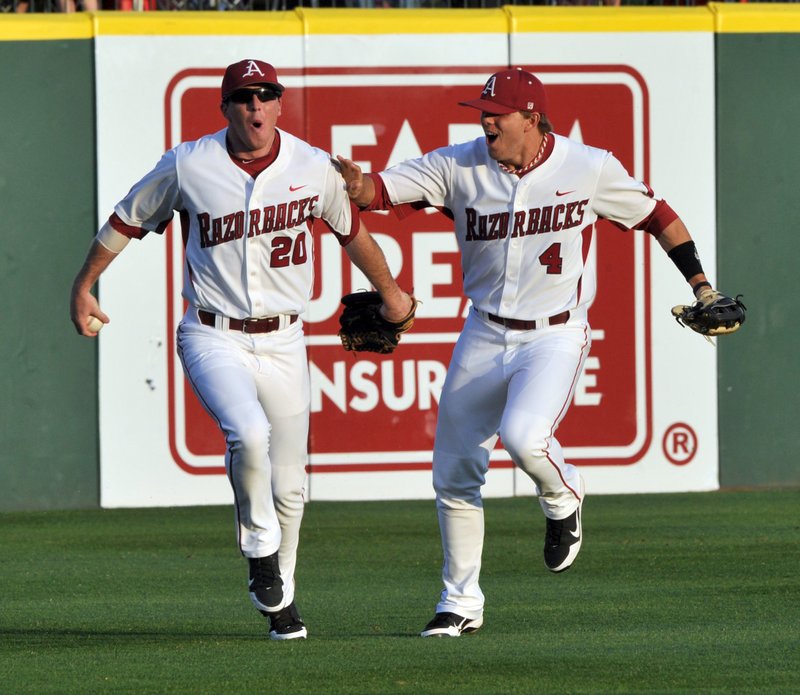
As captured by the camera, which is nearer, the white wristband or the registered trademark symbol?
the white wristband

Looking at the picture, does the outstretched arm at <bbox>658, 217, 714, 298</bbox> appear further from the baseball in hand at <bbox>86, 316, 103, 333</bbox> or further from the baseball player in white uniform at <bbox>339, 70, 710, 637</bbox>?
the baseball in hand at <bbox>86, 316, 103, 333</bbox>

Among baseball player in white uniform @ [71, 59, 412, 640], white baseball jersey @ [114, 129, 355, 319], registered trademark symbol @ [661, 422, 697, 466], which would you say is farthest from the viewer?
registered trademark symbol @ [661, 422, 697, 466]

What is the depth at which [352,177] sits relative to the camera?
22.0ft

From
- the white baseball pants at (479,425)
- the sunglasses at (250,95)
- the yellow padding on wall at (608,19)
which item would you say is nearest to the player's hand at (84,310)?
the sunglasses at (250,95)

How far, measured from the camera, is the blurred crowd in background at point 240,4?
1191 centimetres

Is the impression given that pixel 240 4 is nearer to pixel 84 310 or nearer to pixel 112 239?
pixel 112 239

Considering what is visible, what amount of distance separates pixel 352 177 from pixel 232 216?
21.3 inches

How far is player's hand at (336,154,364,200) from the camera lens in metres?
6.71

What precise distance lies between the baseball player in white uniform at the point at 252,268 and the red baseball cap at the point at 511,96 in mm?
678

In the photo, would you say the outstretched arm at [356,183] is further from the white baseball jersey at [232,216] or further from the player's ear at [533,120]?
the player's ear at [533,120]

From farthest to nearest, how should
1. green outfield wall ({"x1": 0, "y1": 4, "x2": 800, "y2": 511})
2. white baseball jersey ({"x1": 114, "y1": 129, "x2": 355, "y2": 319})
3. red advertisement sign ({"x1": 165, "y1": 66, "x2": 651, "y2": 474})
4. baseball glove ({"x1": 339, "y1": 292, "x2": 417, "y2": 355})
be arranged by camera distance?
1. red advertisement sign ({"x1": 165, "y1": 66, "x2": 651, "y2": 474})
2. green outfield wall ({"x1": 0, "y1": 4, "x2": 800, "y2": 511})
3. baseball glove ({"x1": 339, "y1": 292, "x2": 417, "y2": 355})
4. white baseball jersey ({"x1": 114, "y1": 129, "x2": 355, "y2": 319})

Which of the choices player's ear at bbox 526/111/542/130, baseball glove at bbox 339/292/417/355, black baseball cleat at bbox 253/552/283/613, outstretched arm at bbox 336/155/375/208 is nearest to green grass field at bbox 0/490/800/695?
black baseball cleat at bbox 253/552/283/613

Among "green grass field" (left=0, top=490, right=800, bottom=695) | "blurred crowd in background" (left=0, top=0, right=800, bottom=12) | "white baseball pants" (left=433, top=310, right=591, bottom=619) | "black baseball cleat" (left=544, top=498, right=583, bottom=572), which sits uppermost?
"blurred crowd in background" (left=0, top=0, right=800, bottom=12)

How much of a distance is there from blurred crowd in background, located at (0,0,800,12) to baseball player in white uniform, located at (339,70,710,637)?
5464 mm
